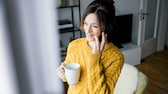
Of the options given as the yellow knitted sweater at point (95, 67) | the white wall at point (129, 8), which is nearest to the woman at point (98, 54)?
the yellow knitted sweater at point (95, 67)

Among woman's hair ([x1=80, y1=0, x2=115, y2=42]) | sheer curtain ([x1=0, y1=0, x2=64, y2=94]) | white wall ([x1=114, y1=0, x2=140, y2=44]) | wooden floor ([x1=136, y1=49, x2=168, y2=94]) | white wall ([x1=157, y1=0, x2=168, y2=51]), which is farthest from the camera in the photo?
white wall ([x1=157, y1=0, x2=168, y2=51])

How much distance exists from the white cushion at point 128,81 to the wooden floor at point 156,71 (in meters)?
1.59

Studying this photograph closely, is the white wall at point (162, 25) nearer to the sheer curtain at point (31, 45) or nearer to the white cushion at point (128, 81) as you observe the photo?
the sheer curtain at point (31, 45)

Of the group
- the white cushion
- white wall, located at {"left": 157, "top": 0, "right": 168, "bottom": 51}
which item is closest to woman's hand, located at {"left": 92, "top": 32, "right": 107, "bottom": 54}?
the white cushion

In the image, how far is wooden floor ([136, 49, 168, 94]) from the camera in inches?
116

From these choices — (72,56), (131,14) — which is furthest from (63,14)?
(72,56)

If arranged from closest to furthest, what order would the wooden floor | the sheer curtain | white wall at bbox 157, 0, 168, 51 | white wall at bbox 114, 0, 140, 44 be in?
the sheer curtain
the wooden floor
white wall at bbox 114, 0, 140, 44
white wall at bbox 157, 0, 168, 51

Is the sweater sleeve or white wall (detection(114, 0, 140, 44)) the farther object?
white wall (detection(114, 0, 140, 44))

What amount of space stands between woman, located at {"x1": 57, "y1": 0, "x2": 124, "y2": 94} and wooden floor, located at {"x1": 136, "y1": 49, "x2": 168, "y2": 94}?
2.06m

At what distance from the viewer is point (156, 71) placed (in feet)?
11.3

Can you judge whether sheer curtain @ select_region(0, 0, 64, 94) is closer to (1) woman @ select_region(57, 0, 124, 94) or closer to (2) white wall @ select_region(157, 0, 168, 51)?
(1) woman @ select_region(57, 0, 124, 94)

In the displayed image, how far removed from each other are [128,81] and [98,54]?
21.4 inches

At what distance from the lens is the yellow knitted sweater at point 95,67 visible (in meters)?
0.93

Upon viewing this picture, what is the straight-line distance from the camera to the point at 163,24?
162 inches
